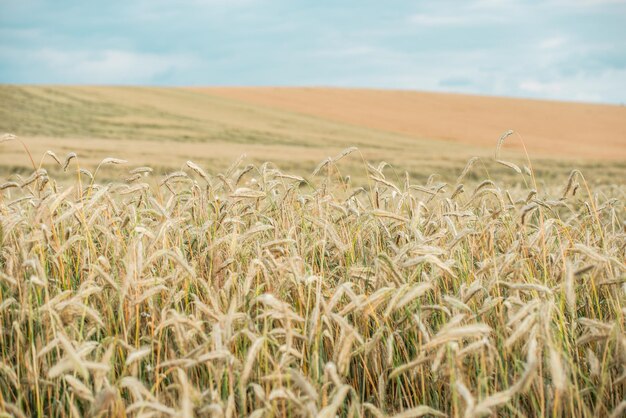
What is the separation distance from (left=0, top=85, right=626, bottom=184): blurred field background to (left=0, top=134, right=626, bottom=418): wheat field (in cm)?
1164

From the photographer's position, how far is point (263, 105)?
155ft

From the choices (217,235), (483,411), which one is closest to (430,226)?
(217,235)

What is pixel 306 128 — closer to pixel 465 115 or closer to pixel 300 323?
pixel 465 115

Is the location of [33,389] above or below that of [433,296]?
below

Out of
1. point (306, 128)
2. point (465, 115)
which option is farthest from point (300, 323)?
point (465, 115)

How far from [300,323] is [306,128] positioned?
3530 centimetres

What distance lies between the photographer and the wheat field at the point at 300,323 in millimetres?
1855

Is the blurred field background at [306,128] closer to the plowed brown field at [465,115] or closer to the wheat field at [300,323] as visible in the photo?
the plowed brown field at [465,115]

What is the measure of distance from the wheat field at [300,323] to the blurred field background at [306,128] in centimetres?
1164

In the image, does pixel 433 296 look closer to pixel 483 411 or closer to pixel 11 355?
pixel 483 411

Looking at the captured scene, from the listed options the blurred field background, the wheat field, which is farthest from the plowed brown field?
the wheat field

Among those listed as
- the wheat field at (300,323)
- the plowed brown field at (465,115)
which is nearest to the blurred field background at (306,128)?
the plowed brown field at (465,115)

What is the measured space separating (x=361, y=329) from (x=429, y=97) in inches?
2253

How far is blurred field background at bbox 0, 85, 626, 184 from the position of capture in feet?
72.0
